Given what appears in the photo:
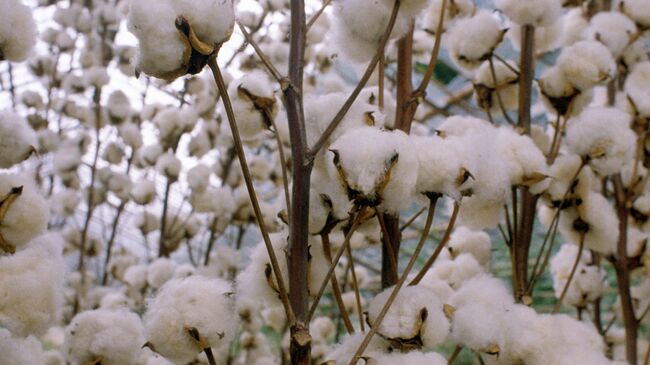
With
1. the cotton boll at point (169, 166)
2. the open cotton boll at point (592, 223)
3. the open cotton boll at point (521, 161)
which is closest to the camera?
the open cotton boll at point (521, 161)

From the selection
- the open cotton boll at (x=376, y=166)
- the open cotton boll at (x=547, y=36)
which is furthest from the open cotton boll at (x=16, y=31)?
the open cotton boll at (x=547, y=36)

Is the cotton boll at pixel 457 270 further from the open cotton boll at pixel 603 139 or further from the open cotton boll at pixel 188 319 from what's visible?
the open cotton boll at pixel 188 319

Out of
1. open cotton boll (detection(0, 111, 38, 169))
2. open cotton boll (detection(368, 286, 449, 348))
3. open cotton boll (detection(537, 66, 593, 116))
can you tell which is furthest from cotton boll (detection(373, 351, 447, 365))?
open cotton boll (detection(537, 66, 593, 116))

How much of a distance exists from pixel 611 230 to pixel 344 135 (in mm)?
498

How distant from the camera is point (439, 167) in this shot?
0.49 meters

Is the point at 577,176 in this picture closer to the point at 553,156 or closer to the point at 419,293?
the point at 553,156

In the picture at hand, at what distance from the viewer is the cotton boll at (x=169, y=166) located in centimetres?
149

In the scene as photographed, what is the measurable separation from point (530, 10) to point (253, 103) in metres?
0.47

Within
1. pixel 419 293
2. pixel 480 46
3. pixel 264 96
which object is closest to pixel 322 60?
pixel 480 46

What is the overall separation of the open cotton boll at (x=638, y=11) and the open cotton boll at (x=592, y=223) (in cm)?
38

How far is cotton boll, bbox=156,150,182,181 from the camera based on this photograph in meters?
1.49

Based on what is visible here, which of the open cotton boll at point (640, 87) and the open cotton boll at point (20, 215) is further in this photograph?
the open cotton boll at point (640, 87)

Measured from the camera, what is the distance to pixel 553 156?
862mm

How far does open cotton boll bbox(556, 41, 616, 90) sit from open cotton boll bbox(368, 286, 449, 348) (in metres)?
0.44
